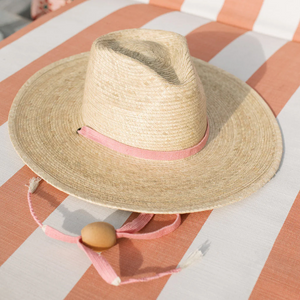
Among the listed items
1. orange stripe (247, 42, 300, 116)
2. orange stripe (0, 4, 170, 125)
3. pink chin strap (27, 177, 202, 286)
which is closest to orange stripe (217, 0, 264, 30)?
orange stripe (247, 42, 300, 116)

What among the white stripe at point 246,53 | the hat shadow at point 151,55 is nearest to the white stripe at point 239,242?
the hat shadow at point 151,55

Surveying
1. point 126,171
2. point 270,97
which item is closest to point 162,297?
A: point 126,171

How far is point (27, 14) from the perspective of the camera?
3.11m

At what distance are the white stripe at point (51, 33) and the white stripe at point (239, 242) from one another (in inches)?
51.2

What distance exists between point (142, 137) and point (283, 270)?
645 millimetres

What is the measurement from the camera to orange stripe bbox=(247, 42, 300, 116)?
6.27ft

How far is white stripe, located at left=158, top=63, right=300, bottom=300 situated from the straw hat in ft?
0.25

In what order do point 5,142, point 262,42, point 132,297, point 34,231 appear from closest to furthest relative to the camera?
point 132,297, point 34,231, point 5,142, point 262,42

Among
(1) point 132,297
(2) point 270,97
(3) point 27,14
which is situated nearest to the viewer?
(1) point 132,297

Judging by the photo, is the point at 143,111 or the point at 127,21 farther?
the point at 127,21

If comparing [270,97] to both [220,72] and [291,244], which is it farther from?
[291,244]

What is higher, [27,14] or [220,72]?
[220,72]

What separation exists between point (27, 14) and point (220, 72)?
196 centimetres

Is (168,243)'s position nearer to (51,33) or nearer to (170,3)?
(51,33)
